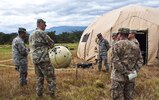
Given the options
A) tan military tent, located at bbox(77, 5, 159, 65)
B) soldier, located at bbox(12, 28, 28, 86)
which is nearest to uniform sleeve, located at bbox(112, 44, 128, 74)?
soldier, located at bbox(12, 28, 28, 86)

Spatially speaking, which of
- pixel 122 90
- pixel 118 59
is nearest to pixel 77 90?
pixel 122 90

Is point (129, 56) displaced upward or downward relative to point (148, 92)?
upward

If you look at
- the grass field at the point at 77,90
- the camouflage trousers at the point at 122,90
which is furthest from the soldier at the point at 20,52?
the camouflage trousers at the point at 122,90

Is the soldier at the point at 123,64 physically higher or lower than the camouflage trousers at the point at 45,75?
higher

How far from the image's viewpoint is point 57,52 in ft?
54.3

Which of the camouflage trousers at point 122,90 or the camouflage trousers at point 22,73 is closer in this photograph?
the camouflage trousers at point 122,90

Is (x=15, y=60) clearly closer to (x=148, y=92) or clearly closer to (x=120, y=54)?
(x=148, y=92)

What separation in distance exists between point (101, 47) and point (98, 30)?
23.4ft

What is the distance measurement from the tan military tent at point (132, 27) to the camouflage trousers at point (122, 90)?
12.8 meters

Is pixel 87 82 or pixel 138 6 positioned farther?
pixel 138 6

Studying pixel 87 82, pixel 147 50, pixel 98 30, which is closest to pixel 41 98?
pixel 87 82

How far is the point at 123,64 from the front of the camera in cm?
762

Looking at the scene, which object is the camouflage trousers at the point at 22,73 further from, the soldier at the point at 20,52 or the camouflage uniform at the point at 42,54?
the camouflage uniform at the point at 42,54

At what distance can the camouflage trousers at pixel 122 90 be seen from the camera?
25.2 ft
